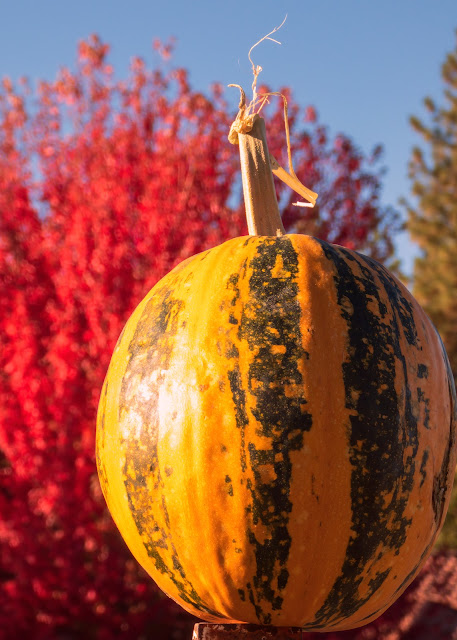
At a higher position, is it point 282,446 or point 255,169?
point 255,169

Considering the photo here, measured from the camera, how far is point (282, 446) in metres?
1.31

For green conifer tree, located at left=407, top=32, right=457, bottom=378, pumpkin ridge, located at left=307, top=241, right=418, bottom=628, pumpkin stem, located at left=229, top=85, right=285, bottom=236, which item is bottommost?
pumpkin ridge, located at left=307, top=241, right=418, bottom=628

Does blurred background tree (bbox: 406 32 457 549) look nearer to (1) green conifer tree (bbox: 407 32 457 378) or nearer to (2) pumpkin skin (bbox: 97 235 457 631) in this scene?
(1) green conifer tree (bbox: 407 32 457 378)

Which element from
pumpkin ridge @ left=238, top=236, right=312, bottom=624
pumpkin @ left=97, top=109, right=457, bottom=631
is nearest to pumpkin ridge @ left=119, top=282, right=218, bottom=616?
pumpkin @ left=97, top=109, right=457, bottom=631

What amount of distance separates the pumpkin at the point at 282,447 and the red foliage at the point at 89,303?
3.97 metres

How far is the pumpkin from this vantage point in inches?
52.0

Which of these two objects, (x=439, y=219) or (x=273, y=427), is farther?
(x=439, y=219)

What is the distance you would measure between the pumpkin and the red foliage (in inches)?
156

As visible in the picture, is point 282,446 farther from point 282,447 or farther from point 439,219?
point 439,219

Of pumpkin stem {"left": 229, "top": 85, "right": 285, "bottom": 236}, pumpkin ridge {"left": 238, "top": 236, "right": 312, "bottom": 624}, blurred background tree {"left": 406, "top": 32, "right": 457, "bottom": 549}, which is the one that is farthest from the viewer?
blurred background tree {"left": 406, "top": 32, "right": 457, "bottom": 549}

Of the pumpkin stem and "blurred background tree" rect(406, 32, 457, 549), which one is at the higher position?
"blurred background tree" rect(406, 32, 457, 549)

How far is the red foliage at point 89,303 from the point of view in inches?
217

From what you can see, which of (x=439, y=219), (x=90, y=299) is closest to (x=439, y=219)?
(x=439, y=219)

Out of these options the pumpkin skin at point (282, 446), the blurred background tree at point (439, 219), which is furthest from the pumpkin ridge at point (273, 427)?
the blurred background tree at point (439, 219)
